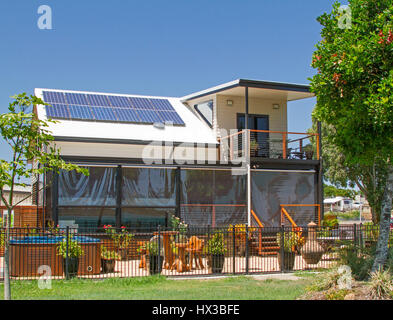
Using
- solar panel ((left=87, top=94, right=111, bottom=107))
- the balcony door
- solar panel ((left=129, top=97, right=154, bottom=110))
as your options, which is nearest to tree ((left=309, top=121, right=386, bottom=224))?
the balcony door

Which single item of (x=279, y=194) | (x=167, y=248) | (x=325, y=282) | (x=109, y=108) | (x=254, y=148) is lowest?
(x=325, y=282)

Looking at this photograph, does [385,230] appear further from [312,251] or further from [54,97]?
[54,97]

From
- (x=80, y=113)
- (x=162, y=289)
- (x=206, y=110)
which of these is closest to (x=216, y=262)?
(x=162, y=289)

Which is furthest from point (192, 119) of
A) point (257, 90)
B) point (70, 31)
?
point (70, 31)

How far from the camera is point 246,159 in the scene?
20.6m

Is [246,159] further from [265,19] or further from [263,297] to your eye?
[263,297]

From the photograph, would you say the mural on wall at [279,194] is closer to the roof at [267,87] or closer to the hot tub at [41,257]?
the roof at [267,87]

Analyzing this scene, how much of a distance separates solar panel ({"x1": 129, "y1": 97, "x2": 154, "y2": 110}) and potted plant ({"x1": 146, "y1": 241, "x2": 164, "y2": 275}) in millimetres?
11406

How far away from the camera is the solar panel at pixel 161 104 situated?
24.9 m

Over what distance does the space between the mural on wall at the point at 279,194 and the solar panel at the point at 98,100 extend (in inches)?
305

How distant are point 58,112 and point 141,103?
15.3 feet

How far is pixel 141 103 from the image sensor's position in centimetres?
2519

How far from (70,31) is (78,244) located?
6365mm

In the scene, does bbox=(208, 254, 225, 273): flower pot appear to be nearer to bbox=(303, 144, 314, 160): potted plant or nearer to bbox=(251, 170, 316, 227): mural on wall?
bbox=(251, 170, 316, 227): mural on wall
